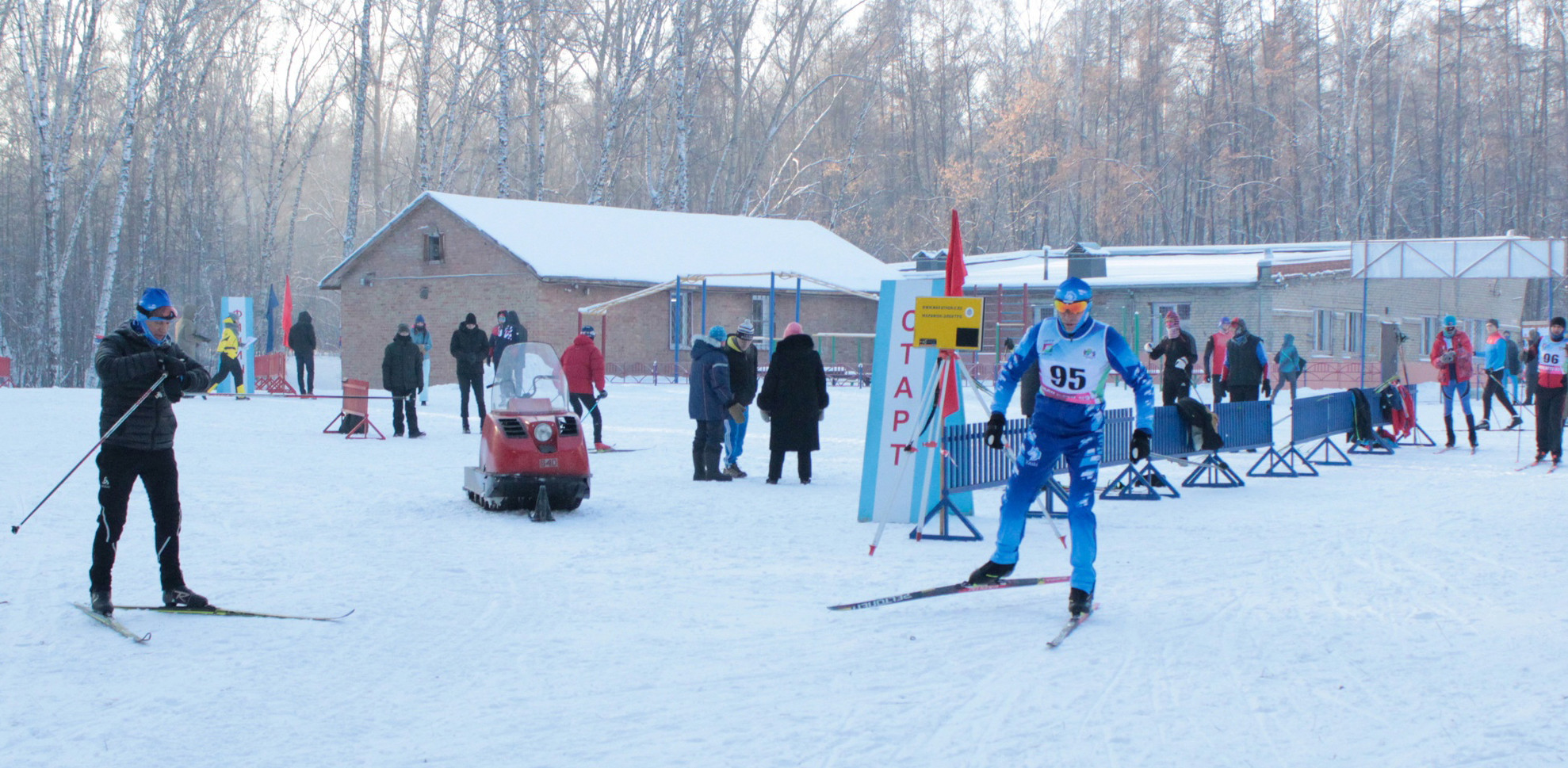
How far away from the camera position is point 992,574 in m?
6.95

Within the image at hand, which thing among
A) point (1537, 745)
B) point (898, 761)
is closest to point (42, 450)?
point (898, 761)

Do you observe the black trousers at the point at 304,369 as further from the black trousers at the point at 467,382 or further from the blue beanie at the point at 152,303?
the blue beanie at the point at 152,303

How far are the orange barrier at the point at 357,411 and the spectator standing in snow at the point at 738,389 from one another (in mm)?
5529

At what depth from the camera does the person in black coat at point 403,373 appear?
16.8 m

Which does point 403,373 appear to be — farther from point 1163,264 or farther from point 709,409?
point 1163,264

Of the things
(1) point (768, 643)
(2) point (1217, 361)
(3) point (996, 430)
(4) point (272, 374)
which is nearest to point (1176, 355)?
(2) point (1217, 361)

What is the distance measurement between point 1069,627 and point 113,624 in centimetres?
447

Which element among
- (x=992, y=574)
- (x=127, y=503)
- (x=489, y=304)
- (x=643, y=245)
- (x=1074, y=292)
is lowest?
(x=992, y=574)

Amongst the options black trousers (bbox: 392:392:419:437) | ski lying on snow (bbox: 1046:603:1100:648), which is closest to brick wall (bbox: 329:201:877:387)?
black trousers (bbox: 392:392:419:437)

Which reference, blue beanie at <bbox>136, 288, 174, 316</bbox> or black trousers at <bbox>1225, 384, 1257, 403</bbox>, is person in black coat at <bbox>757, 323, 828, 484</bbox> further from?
blue beanie at <bbox>136, 288, 174, 316</bbox>

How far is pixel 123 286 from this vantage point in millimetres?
46375

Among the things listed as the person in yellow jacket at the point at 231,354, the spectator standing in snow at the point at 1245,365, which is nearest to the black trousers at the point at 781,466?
the spectator standing in snow at the point at 1245,365

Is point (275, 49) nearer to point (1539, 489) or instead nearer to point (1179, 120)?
point (1179, 120)

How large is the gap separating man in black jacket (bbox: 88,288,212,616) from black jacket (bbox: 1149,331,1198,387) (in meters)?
10.8
